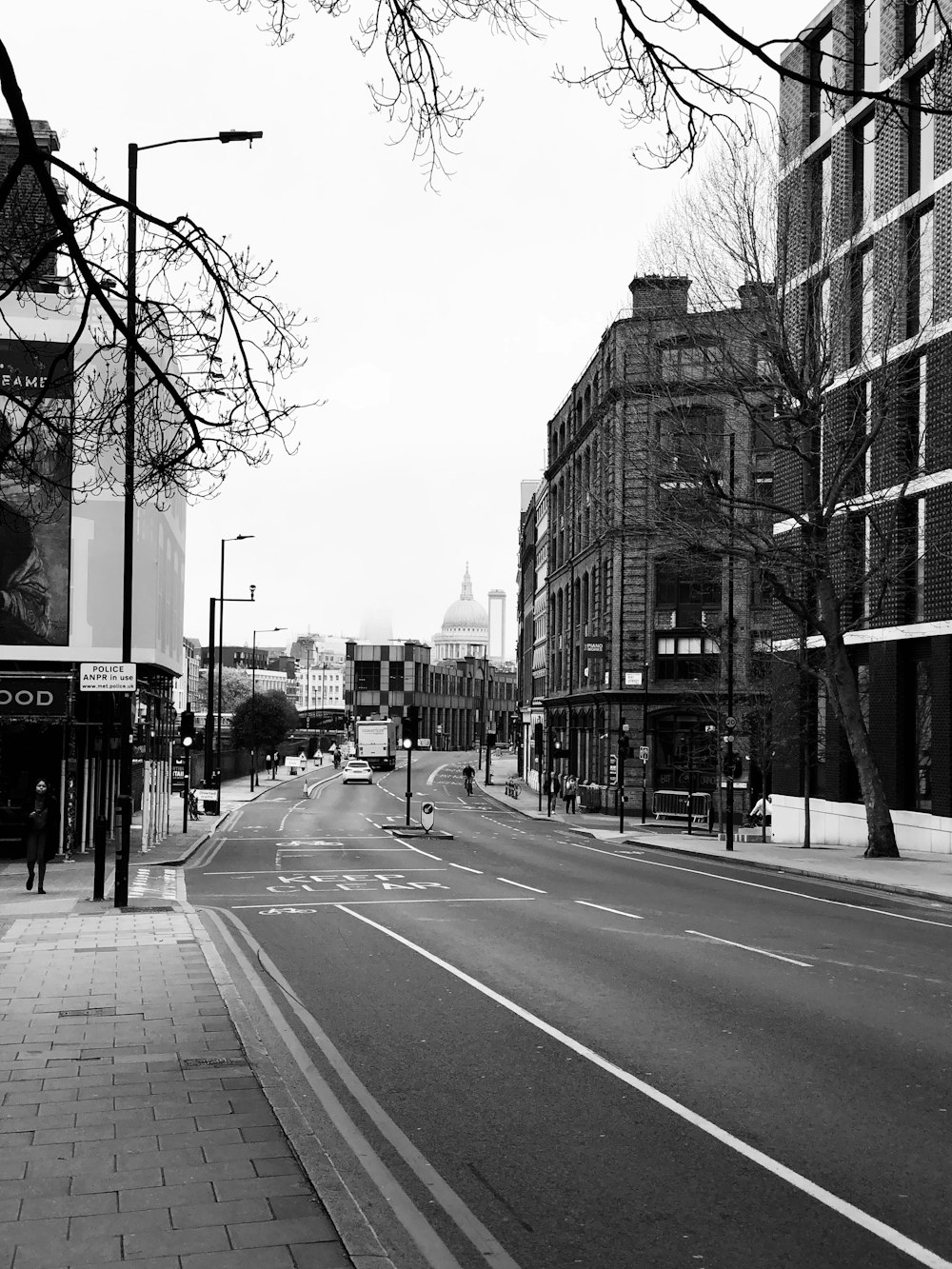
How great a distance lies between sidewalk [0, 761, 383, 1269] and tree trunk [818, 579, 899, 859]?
2024 centimetres

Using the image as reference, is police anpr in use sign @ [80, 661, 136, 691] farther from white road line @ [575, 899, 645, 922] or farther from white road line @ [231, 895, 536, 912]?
white road line @ [575, 899, 645, 922]

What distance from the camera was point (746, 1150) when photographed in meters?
7.02

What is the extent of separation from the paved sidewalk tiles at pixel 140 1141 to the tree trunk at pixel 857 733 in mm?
20862

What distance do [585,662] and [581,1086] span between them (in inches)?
2217

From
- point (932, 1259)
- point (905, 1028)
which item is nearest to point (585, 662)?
point (905, 1028)

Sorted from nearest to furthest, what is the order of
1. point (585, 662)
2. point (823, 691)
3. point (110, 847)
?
point (110, 847) → point (823, 691) → point (585, 662)

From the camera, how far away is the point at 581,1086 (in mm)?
8430

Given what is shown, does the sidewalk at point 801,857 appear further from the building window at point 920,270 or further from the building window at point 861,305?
the building window at point 920,270

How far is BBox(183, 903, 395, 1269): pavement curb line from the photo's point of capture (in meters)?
5.32

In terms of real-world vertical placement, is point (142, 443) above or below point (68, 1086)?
above

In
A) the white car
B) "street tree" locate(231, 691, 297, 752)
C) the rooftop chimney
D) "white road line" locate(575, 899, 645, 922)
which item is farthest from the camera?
the white car

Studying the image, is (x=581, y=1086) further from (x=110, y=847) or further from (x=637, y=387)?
(x=637, y=387)

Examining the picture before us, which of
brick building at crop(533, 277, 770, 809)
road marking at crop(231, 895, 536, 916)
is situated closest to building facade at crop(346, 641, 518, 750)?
brick building at crop(533, 277, 770, 809)

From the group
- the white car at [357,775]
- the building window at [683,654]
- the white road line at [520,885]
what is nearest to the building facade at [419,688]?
the white car at [357,775]
